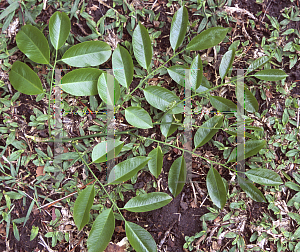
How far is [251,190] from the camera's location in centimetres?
101

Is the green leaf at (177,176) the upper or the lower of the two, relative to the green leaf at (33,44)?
lower

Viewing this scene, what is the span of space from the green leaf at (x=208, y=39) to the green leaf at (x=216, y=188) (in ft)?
1.81

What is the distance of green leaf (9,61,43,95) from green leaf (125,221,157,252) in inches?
28.5

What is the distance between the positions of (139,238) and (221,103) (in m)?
0.69

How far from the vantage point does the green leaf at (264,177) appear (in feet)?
3.27

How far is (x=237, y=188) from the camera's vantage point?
1078 millimetres

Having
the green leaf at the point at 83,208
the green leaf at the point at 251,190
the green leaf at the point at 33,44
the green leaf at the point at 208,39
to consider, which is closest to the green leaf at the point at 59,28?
the green leaf at the point at 33,44

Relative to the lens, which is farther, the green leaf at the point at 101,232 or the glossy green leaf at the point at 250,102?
the glossy green leaf at the point at 250,102

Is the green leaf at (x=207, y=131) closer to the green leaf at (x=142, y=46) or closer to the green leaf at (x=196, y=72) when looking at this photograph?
the green leaf at (x=196, y=72)

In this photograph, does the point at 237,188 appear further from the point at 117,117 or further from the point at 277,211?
the point at 117,117

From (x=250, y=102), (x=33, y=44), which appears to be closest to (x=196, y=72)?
(x=250, y=102)

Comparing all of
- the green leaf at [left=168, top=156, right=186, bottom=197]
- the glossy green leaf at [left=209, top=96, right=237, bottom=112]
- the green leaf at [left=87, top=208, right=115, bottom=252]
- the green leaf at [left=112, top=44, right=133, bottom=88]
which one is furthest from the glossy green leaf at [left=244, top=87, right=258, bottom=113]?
the green leaf at [left=87, top=208, right=115, bottom=252]

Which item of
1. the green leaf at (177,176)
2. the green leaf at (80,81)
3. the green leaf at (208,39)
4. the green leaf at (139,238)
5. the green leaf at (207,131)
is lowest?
the green leaf at (139,238)

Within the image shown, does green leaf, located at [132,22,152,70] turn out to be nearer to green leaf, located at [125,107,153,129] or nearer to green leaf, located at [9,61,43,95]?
green leaf, located at [125,107,153,129]
